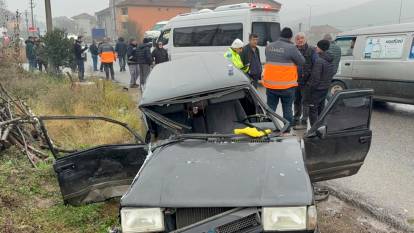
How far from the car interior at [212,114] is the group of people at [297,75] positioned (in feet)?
4.67

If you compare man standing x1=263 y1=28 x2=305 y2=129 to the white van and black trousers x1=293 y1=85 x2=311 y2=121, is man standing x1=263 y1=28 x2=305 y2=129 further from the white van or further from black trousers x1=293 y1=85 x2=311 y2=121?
the white van


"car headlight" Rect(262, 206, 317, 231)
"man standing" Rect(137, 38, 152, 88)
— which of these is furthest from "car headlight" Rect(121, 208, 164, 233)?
"man standing" Rect(137, 38, 152, 88)

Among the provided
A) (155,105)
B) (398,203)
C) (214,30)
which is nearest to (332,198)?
(398,203)

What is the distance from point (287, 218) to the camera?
2.46 metres

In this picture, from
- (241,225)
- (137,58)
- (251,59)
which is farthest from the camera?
(137,58)

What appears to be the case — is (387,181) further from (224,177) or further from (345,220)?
(224,177)

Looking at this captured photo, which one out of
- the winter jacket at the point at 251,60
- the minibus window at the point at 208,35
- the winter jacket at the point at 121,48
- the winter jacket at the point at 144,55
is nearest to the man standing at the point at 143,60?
the winter jacket at the point at 144,55

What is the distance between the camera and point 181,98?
12.7 feet

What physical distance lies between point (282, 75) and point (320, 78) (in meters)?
0.81

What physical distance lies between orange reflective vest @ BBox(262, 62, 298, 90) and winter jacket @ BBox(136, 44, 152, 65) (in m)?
7.19

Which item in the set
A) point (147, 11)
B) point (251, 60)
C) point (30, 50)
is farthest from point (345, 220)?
point (147, 11)

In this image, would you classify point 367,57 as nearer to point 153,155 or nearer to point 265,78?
point 265,78

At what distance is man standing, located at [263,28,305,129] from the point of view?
6.17 m

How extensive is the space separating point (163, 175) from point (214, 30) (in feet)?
39.3
